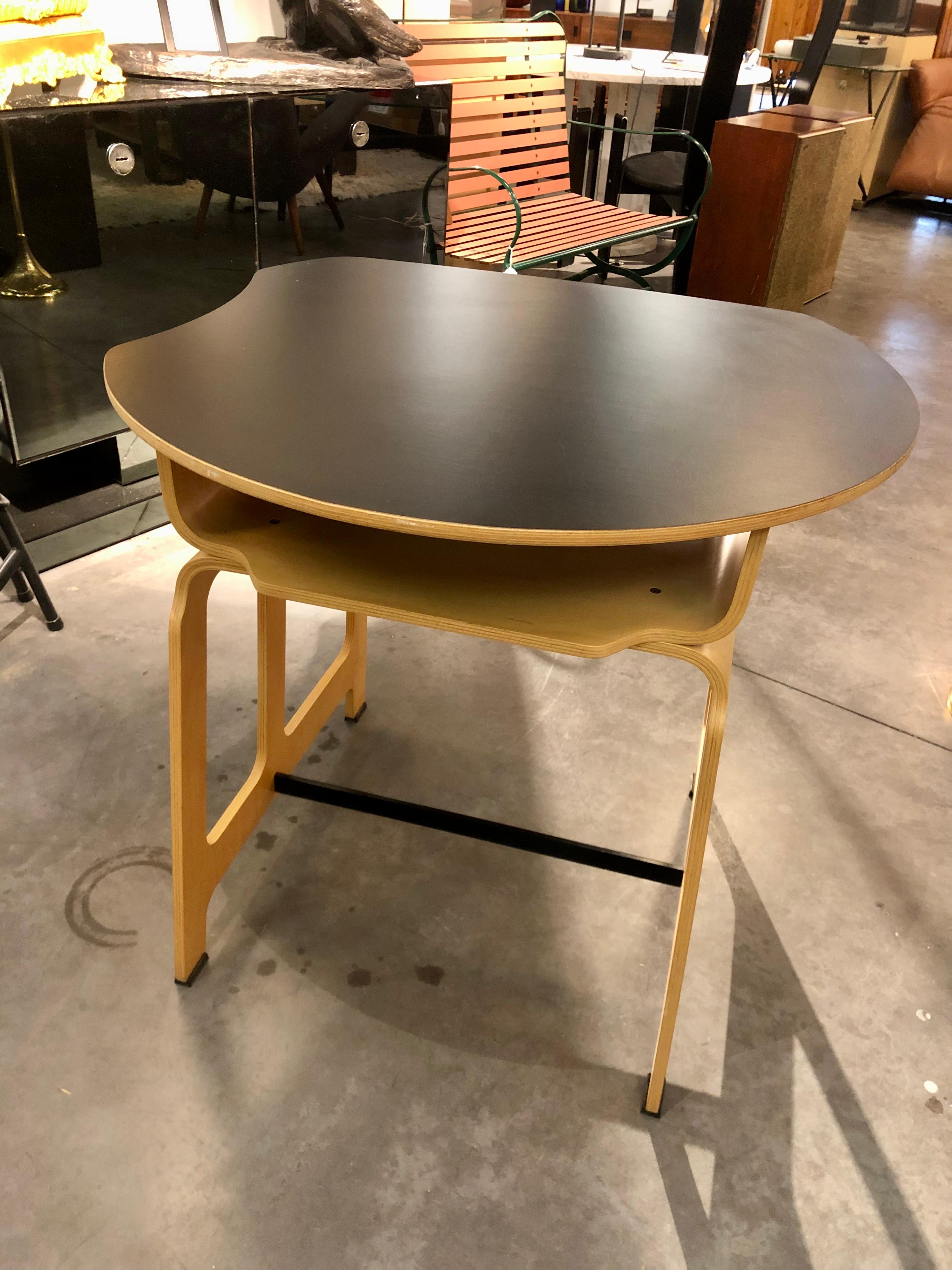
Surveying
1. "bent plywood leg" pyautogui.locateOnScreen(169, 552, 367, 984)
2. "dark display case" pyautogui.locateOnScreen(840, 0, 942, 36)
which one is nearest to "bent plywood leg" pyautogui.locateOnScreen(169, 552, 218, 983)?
"bent plywood leg" pyautogui.locateOnScreen(169, 552, 367, 984)

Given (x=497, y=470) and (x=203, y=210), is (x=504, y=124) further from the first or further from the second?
(x=497, y=470)

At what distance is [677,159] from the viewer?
4480mm

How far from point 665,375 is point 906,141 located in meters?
7.02

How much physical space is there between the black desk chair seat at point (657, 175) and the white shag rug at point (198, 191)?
1355 millimetres

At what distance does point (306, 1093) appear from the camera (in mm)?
1271

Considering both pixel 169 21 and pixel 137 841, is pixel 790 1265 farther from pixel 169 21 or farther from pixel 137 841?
pixel 169 21

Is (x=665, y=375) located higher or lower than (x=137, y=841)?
higher

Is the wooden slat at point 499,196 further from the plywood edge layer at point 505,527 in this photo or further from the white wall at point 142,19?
the plywood edge layer at point 505,527

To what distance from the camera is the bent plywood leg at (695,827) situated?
1095mm

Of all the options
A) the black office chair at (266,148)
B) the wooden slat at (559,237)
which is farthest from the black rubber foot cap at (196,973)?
the wooden slat at (559,237)

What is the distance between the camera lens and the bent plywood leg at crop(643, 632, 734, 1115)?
3.59ft

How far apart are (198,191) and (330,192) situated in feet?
1.78

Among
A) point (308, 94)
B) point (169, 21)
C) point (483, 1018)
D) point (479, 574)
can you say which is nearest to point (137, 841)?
point (483, 1018)

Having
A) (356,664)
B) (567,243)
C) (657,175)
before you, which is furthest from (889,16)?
(356,664)
